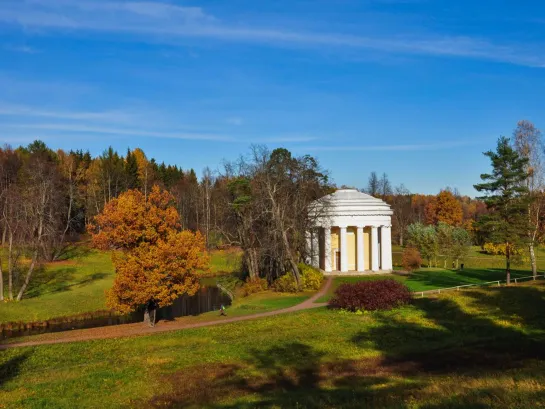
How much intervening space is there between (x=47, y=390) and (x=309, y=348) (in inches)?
464

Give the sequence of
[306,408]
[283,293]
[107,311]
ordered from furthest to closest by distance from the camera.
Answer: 1. [283,293]
2. [107,311]
3. [306,408]

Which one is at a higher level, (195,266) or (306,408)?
(195,266)

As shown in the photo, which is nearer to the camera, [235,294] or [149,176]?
[235,294]

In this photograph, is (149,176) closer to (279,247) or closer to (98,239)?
(279,247)

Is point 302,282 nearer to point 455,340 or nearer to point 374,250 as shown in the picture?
point 374,250

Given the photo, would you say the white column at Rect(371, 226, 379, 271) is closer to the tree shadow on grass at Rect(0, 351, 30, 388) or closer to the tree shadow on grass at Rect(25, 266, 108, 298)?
the tree shadow on grass at Rect(25, 266, 108, 298)

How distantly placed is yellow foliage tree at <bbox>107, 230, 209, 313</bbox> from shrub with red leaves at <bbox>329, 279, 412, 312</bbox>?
1011 centimetres

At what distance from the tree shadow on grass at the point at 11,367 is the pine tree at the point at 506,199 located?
33671mm

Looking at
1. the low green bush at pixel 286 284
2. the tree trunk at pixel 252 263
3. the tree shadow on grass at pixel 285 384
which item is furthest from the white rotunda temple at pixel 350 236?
the tree shadow on grass at pixel 285 384

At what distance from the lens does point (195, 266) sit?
31.7m

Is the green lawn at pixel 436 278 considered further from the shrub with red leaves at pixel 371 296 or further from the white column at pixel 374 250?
the shrub with red leaves at pixel 371 296

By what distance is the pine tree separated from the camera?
128 feet

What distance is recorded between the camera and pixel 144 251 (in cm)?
3056

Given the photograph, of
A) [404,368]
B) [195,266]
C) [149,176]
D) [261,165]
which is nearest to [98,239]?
[195,266]
